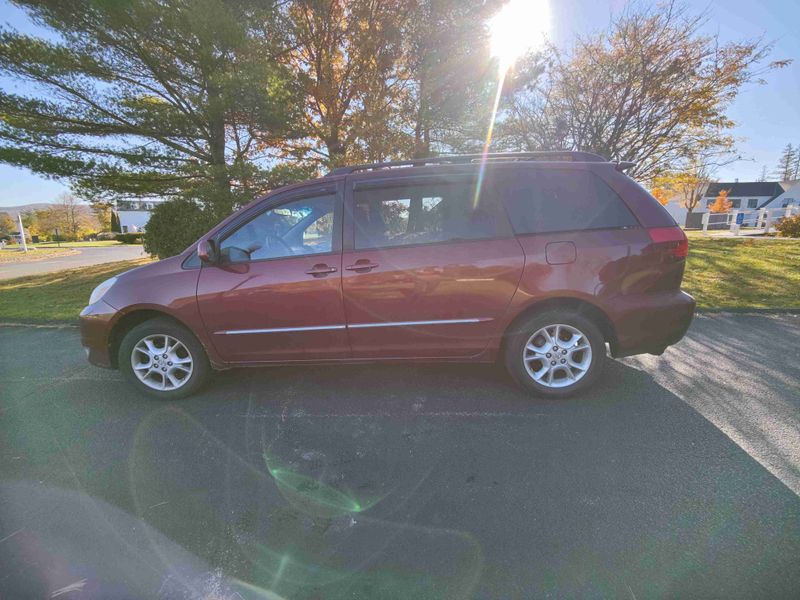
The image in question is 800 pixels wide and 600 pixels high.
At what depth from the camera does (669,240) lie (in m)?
3.05

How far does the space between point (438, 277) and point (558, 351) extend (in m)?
1.18

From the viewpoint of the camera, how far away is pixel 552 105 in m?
11.3

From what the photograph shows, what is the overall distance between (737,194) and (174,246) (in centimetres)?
7540

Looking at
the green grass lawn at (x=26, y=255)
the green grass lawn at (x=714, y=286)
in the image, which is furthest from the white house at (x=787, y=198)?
the green grass lawn at (x=26, y=255)

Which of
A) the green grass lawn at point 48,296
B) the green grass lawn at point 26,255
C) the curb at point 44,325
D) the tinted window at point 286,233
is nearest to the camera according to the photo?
the tinted window at point 286,233

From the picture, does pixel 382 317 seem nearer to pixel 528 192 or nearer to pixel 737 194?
pixel 528 192

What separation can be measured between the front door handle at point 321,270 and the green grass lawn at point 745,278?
Result: 5.84m

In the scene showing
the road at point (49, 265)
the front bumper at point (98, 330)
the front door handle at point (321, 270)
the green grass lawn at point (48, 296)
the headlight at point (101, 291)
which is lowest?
the green grass lawn at point (48, 296)

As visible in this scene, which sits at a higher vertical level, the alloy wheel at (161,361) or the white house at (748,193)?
the white house at (748,193)

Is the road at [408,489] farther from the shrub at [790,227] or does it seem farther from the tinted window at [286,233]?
the shrub at [790,227]

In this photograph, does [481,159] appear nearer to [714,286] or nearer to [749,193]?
[714,286]

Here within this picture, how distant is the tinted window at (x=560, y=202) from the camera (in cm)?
307

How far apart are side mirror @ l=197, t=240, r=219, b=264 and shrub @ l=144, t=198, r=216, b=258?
7165mm

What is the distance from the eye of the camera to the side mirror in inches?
122
